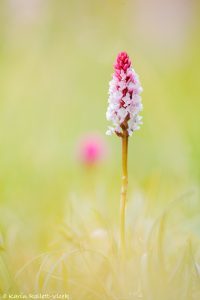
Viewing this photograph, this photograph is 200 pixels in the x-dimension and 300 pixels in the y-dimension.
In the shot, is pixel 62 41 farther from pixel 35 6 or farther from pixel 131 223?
pixel 131 223

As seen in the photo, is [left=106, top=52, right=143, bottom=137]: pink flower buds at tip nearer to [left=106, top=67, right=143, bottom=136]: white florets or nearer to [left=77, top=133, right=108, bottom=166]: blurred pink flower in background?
[left=106, top=67, right=143, bottom=136]: white florets

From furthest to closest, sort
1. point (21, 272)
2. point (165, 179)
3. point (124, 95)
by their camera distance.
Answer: point (165, 179) → point (21, 272) → point (124, 95)

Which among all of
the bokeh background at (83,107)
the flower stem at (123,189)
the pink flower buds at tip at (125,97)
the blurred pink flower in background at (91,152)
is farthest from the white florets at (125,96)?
the blurred pink flower in background at (91,152)

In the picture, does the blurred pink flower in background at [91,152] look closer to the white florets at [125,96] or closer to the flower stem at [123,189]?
the flower stem at [123,189]

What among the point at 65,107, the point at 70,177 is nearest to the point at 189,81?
the point at 65,107

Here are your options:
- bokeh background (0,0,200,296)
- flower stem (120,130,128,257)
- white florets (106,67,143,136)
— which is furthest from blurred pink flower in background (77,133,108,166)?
white florets (106,67,143,136)

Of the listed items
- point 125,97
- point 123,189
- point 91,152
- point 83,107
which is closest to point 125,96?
point 125,97
